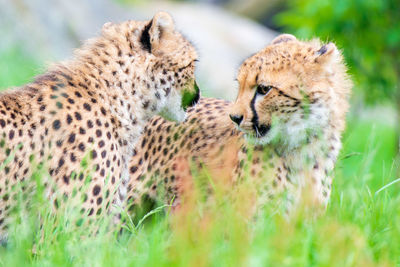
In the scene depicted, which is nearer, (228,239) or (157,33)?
(228,239)

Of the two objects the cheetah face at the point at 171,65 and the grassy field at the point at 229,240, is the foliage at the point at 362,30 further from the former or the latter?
the grassy field at the point at 229,240

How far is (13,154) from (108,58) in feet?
3.05

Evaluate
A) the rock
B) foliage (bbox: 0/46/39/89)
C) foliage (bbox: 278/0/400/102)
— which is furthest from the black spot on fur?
the rock

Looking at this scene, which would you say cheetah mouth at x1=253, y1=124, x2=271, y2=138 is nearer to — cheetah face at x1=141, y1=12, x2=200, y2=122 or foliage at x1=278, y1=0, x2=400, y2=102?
cheetah face at x1=141, y1=12, x2=200, y2=122

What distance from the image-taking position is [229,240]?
9.64ft

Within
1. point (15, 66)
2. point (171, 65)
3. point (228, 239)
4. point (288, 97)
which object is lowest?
point (228, 239)

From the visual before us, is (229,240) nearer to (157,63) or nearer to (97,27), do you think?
(157,63)

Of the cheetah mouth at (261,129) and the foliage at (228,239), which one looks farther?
the cheetah mouth at (261,129)

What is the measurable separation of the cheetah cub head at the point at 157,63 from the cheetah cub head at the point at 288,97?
418 mm

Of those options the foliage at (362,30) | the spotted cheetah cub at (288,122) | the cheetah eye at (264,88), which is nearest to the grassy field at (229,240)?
the spotted cheetah cub at (288,122)

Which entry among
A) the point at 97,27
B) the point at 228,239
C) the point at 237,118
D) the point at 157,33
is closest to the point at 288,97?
the point at 237,118

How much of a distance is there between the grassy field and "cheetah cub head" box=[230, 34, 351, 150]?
34cm

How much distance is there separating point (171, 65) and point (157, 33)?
0.21 meters

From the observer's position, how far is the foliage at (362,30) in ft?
22.0
